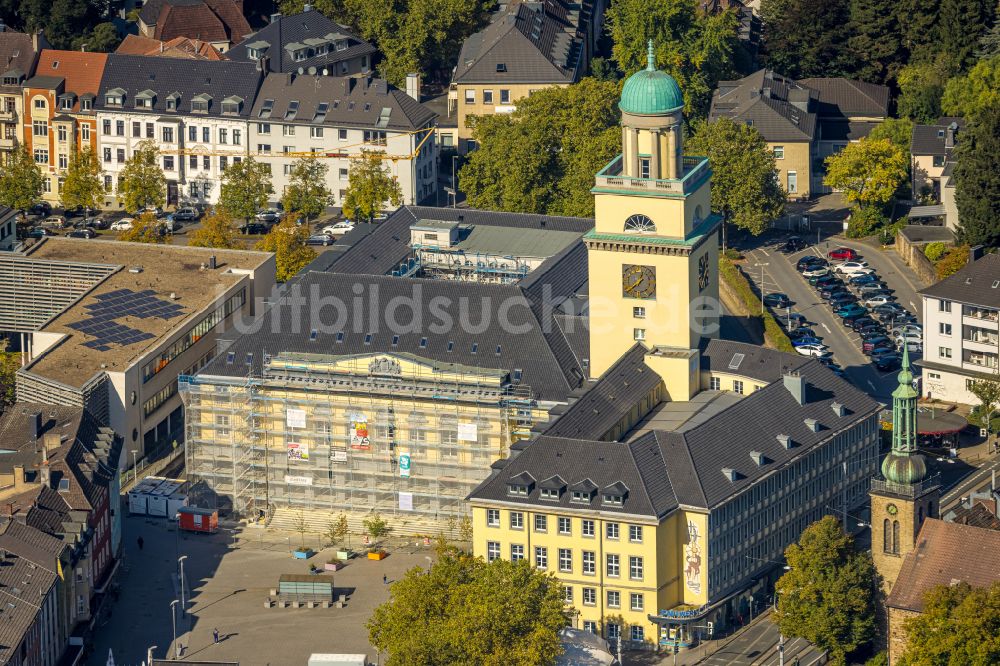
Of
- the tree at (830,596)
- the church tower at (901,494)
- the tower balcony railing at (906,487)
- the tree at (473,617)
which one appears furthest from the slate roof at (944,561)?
the tree at (473,617)

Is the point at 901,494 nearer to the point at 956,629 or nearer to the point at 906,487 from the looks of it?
the point at 906,487

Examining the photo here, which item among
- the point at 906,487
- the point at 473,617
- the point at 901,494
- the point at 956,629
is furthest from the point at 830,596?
the point at 473,617

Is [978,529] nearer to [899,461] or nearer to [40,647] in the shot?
[899,461]

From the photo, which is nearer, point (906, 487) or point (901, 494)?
point (906, 487)

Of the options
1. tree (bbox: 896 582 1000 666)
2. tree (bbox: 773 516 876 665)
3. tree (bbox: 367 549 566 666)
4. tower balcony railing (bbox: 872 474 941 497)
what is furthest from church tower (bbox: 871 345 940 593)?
tree (bbox: 367 549 566 666)

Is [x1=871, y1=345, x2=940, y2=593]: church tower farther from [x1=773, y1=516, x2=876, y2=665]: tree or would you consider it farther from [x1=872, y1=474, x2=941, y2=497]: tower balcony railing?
[x1=773, y1=516, x2=876, y2=665]: tree

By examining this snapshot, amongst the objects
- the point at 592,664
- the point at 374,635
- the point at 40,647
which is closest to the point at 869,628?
the point at 592,664
